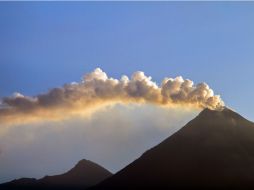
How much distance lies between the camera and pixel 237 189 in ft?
655

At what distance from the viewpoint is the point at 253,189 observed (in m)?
194

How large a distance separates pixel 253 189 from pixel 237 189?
311 inches
